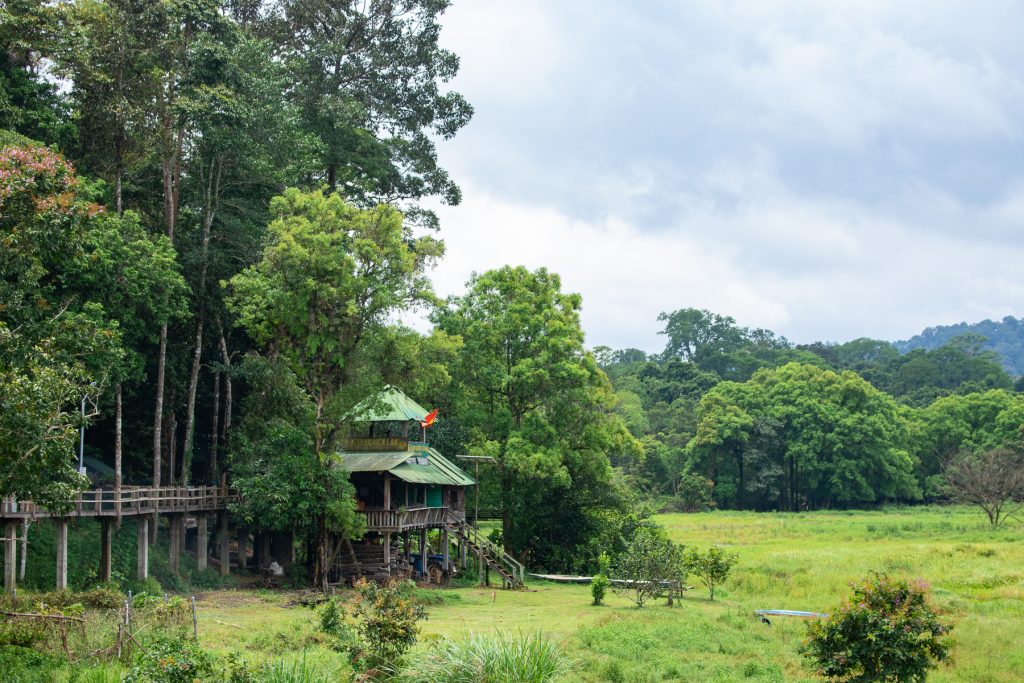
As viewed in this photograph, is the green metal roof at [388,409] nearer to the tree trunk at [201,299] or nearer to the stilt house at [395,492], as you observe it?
the stilt house at [395,492]

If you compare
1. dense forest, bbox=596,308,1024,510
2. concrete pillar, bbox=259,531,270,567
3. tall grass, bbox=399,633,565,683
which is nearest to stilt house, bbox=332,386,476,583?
concrete pillar, bbox=259,531,270,567

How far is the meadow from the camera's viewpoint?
62.1 feet

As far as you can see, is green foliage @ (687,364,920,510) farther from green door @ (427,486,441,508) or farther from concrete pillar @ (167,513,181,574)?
concrete pillar @ (167,513,181,574)

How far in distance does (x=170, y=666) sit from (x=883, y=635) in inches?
461

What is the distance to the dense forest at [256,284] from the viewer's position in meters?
20.9

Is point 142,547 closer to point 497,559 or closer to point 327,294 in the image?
point 327,294

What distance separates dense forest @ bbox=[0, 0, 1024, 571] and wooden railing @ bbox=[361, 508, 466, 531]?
242 centimetres

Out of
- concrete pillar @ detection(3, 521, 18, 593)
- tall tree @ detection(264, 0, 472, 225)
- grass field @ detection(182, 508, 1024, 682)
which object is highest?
tall tree @ detection(264, 0, 472, 225)

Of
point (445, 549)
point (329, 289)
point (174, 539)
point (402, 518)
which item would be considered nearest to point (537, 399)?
point (445, 549)

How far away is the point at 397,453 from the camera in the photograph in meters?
37.5

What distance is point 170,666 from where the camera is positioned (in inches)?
508

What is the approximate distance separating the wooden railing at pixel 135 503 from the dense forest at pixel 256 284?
3.23ft

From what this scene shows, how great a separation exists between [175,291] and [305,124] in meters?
13.3

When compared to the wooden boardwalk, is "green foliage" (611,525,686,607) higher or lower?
lower
